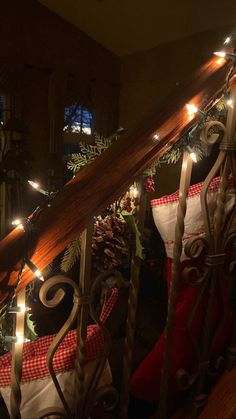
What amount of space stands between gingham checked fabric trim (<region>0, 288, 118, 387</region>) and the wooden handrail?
30 cm

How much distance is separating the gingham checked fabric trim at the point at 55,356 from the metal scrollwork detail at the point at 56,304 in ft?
0.17

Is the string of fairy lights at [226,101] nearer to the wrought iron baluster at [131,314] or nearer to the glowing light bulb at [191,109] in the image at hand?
the glowing light bulb at [191,109]

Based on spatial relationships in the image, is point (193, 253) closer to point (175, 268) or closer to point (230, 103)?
point (175, 268)

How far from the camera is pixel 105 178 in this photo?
24.1 inches

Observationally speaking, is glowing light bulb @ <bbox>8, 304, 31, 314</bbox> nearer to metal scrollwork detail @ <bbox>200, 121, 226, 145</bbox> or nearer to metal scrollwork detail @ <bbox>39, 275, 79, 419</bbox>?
metal scrollwork detail @ <bbox>39, 275, 79, 419</bbox>

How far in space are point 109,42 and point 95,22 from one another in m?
0.39

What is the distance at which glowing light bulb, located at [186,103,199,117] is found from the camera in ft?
2.28

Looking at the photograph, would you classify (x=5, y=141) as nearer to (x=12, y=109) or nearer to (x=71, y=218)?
(x=12, y=109)

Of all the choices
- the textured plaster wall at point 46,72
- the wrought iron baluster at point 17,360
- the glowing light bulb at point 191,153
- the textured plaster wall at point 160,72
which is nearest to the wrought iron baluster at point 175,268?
the glowing light bulb at point 191,153

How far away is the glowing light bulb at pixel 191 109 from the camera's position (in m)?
0.69

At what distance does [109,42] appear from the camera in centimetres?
404

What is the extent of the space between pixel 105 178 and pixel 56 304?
0.25m

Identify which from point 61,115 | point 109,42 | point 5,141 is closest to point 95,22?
point 109,42

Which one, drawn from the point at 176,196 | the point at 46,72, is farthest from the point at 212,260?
the point at 46,72
